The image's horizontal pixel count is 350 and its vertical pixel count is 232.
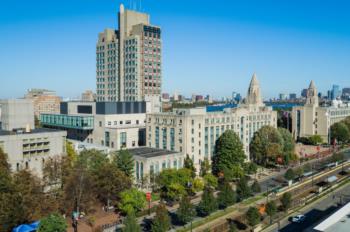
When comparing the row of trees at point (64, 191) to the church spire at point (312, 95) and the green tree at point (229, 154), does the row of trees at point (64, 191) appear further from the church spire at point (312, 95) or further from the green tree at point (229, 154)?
the church spire at point (312, 95)

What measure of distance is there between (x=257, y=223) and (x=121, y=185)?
26.8 meters

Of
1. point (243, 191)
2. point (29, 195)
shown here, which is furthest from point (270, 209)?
point (29, 195)

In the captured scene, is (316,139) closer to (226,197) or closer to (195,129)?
(195,129)

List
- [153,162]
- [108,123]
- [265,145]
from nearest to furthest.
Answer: [153,162] → [265,145] → [108,123]

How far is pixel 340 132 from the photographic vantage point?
15062 centimetres

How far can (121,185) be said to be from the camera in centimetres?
6794

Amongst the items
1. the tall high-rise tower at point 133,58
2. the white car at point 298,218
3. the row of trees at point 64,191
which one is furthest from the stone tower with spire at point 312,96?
the row of trees at point 64,191

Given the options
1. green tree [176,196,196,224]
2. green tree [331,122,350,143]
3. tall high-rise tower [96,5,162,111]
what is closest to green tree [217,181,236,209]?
green tree [176,196,196,224]

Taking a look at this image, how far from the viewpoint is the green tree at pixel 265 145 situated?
347 ft

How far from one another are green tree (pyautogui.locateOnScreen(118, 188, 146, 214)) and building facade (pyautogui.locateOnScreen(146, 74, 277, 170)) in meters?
33.1

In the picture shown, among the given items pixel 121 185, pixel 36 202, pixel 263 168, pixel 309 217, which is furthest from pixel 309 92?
pixel 36 202

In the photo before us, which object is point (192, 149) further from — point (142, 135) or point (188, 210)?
point (188, 210)

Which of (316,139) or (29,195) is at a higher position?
(29,195)

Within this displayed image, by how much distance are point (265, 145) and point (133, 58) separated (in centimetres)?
6728
